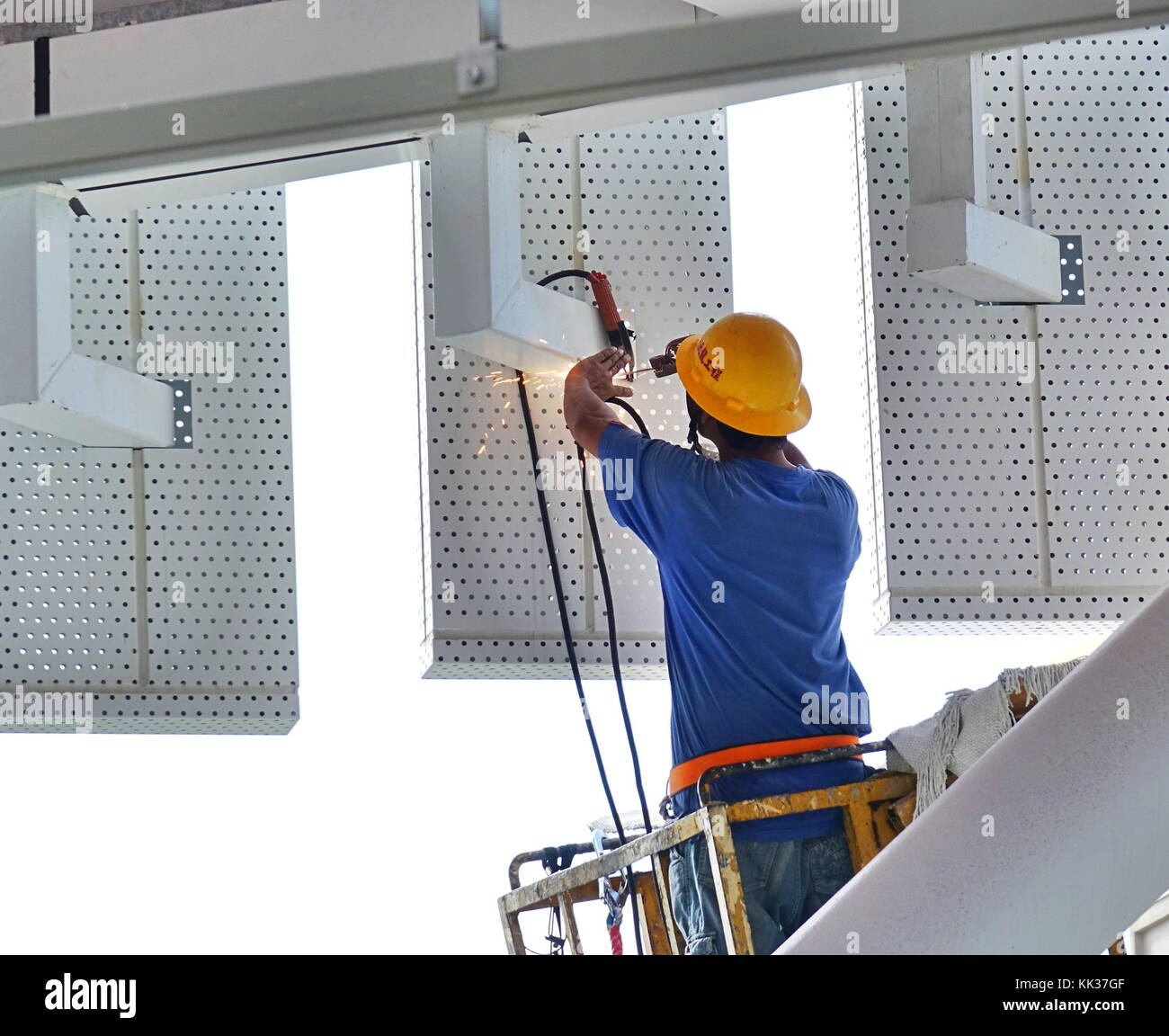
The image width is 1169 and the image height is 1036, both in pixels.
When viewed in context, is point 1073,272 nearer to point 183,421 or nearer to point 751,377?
point 751,377

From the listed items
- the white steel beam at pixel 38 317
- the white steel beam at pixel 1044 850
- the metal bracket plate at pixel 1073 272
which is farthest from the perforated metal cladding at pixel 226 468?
the white steel beam at pixel 1044 850

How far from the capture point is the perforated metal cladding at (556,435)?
5.38 meters

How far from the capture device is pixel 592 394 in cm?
468

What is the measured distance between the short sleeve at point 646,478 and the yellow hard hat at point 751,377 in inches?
7.6

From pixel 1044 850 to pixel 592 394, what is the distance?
2.44 m

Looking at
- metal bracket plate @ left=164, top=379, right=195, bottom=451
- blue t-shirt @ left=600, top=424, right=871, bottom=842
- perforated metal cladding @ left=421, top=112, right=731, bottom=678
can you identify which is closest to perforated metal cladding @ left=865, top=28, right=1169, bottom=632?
perforated metal cladding @ left=421, top=112, right=731, bottom=678

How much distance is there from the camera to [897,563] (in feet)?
17.5

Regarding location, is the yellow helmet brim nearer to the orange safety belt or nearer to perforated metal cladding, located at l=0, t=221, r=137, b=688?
the orange safety belt

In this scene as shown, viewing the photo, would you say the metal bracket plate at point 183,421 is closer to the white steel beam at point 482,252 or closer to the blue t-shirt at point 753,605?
the white steel beam at point 482,252

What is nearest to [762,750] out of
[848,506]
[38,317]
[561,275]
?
[848,506]

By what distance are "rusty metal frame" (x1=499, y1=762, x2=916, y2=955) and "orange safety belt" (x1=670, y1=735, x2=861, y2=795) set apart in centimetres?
11

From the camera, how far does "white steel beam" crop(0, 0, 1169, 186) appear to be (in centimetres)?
421
